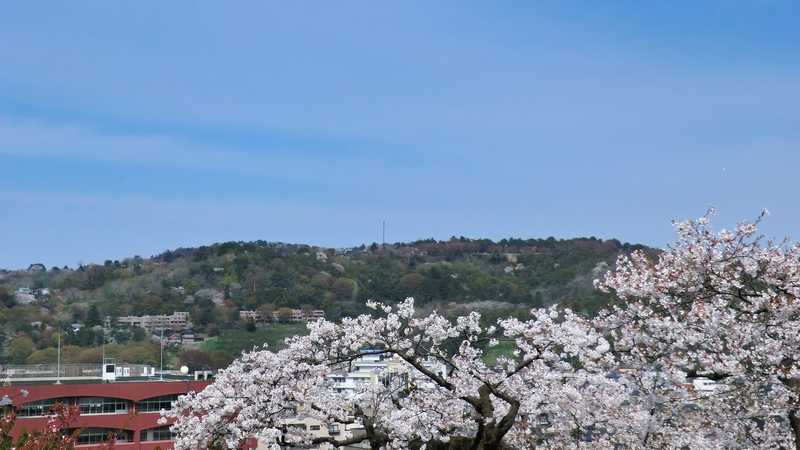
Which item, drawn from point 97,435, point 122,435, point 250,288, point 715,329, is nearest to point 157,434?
point 122,435

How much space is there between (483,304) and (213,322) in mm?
28325

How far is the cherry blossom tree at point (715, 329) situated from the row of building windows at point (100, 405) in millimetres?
25993

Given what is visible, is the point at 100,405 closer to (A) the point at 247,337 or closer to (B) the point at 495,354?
(B) the point at 495,354

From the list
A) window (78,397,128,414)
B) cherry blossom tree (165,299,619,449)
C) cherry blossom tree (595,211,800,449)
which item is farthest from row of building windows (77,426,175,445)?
cherry blossom tree (595,211,800,449)

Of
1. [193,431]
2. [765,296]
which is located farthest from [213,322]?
[765,296]

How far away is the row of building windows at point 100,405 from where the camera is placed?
105 feet

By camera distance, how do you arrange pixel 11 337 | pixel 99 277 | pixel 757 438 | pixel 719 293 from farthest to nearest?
1. pixel 99 277
2. pixel 11 337
3. pixel 757 438
4. pixel 719 293

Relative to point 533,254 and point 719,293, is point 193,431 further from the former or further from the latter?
point 533,254

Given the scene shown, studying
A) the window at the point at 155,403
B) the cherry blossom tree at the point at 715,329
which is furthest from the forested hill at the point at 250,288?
the cherry blossom tree at the point at 715,329

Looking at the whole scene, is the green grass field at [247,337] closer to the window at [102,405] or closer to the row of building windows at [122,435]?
the row of building windows at [122,435]

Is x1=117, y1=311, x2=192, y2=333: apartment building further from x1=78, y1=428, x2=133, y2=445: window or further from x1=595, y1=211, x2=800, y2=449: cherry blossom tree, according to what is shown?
x1=595, y1=211, x2=800, y2=449: cherry blossom tree

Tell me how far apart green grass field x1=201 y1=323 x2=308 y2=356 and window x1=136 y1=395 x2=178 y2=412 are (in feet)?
123

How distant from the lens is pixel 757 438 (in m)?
10.6

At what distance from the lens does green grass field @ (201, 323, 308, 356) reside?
3027 inches
